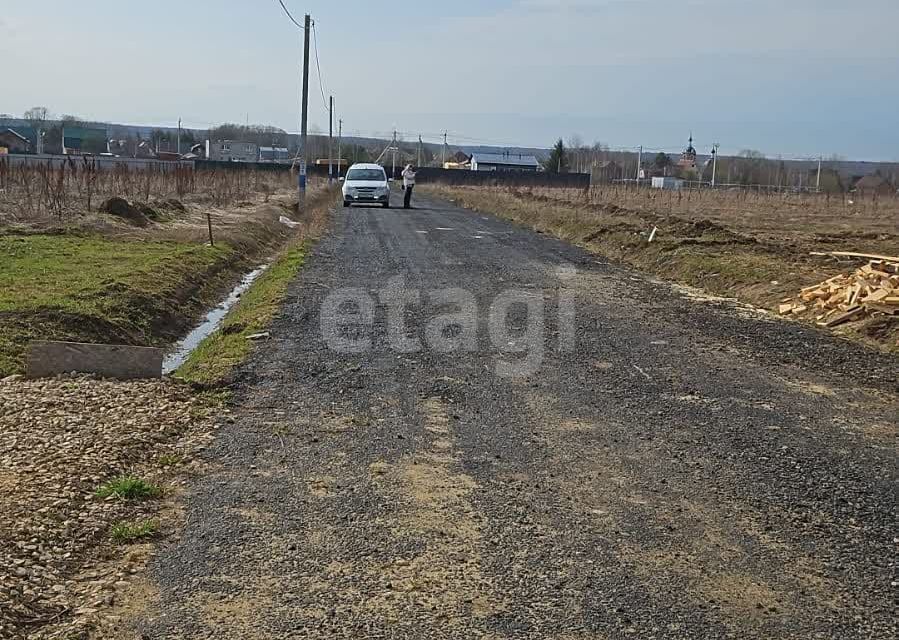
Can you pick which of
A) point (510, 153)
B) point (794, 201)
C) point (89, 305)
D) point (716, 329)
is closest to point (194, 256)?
point (89, 305)

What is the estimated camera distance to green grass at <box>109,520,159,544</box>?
5179mm

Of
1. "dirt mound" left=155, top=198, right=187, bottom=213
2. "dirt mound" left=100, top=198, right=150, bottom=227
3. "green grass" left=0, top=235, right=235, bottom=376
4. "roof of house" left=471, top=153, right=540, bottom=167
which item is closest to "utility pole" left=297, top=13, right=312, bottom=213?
"dirt mound" left=155, top=198, right=187, bottom=213

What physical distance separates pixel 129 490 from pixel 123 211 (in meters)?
19.9

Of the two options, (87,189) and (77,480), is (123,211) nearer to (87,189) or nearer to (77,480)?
(87,189)

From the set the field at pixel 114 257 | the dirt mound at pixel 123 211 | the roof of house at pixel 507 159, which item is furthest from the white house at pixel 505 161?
the dirt mound at pixel 123 211

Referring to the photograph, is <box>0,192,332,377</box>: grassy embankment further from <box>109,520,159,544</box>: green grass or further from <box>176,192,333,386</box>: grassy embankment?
<box>109,520,159,544</box>: green grass

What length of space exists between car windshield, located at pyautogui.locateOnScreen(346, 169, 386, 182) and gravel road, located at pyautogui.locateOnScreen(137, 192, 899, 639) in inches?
1205

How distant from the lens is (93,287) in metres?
13.6

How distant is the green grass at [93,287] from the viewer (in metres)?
11.0

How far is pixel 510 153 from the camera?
470 ft

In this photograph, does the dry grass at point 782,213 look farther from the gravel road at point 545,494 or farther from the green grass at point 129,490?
the green grass at point 129,490

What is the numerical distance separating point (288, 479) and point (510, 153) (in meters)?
139

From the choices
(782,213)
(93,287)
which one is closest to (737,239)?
(93,287)

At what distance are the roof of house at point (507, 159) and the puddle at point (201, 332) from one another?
116m
